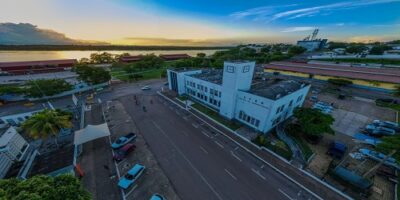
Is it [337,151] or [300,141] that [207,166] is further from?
[337,151]

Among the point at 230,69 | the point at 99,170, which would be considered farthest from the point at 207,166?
the point at 230,69

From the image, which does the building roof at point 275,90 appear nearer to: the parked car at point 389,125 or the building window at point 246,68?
the building window at point 246,68

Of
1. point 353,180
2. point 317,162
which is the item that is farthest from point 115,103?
point 353,180

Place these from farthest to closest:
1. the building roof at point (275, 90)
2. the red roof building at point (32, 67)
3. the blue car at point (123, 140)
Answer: the red roof building at point (32, 67) → the building roof at point (275, 90) → the blue car at point (123, 140)

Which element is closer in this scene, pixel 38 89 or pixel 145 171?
pixel 145 171

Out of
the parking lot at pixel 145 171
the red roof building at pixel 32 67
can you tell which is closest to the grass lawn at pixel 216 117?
the parking lot at pixel 145 171

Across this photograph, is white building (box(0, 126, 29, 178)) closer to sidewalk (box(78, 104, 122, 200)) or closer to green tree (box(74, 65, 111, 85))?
sidewalk (box(78, 104, 122, 200))

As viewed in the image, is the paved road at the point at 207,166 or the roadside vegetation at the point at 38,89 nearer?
the paved road at the point at 207,166
